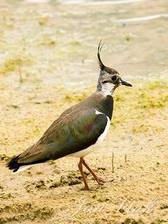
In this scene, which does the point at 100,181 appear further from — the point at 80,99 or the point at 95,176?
the point at 80,99

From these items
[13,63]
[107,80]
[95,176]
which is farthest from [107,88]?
[13,63]

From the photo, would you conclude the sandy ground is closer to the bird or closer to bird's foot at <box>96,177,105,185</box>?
bird's foot at <box>96,177,105,185</box>

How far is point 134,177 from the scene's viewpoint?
8.13m

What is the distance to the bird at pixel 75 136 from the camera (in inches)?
293

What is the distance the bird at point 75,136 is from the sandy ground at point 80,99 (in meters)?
0.43

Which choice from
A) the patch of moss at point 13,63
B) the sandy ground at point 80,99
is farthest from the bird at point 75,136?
the patch of moss at point 13,63

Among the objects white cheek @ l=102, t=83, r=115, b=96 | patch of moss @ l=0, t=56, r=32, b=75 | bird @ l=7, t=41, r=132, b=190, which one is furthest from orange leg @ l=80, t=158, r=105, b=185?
patch of moss @ l=0, t=56, r=32, b=75

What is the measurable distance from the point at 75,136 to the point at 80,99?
324 centimetres

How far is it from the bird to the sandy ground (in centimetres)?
43

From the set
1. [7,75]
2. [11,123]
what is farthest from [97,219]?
[7,75]

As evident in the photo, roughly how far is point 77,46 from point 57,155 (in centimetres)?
597

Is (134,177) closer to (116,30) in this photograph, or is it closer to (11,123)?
(11,123)

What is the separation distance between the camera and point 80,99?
10820mm

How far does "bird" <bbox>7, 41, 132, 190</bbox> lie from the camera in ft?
24.4
